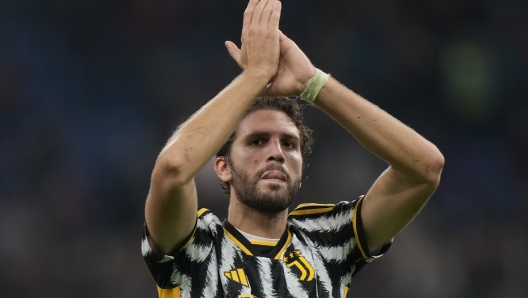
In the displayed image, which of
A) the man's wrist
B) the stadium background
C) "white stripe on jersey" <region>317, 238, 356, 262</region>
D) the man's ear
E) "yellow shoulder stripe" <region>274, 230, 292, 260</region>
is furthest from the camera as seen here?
the stadium background

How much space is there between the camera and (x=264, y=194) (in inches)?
148

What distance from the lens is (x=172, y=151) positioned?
324 cm

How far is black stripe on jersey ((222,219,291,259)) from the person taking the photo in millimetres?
3732

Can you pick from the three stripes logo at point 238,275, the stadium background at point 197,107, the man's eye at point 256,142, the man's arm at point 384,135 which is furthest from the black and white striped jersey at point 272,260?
the stadium background at point 197,107

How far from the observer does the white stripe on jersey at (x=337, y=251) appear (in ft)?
12.7

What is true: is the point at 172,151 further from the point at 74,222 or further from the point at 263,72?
the point at 74,222

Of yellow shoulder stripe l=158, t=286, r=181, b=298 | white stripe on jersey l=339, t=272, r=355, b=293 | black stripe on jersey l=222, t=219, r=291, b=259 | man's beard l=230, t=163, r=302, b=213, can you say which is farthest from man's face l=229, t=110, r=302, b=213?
yellow shoulder stripe l=158, t=286, r=181, b=298

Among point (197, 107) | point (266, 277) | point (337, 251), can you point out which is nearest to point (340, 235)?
point (337, 251)

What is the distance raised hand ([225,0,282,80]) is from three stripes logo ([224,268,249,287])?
0.92 meters

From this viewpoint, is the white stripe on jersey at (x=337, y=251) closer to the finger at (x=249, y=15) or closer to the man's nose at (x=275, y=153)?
the man's nose at (x=275, y=153)

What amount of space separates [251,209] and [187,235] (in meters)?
0.50

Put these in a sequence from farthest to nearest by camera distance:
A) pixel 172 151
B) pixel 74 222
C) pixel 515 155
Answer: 1. pixel 515 155
2. pixel 74 222
3. pixel 172 151

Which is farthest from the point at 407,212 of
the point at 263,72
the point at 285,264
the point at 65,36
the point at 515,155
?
the point at 65,36

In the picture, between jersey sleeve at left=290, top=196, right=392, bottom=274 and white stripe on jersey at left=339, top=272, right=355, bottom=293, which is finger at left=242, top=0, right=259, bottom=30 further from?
white stripe on jersey at left=339, top=272, right=355, bottom=293
